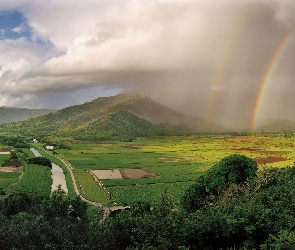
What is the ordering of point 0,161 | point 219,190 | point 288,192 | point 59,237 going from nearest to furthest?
1. point 59,237
2. point 288,192
3. point 219,190
4. point 0,161

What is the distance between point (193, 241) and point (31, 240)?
11680mm

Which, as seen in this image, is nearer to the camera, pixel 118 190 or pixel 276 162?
pixel 118 190

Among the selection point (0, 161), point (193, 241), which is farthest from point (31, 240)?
point (0, 161)

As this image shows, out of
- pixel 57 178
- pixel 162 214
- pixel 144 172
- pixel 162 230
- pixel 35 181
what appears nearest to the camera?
pixel 162 230

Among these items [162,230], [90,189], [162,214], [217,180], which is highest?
[162,214]

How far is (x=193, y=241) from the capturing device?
80.9 ft

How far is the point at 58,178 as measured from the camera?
242 ft

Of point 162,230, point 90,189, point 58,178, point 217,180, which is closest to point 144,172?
point 58,178

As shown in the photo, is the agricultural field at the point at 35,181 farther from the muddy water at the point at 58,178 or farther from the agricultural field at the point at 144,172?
the agricultural field at the point at 144,172

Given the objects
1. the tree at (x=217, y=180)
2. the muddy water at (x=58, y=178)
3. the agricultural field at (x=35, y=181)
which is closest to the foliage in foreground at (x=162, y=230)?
the tree at (x=217, y=180)

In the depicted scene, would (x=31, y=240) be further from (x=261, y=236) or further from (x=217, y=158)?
(x=217, y=158)

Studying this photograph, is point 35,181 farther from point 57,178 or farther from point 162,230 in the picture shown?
point 162,230

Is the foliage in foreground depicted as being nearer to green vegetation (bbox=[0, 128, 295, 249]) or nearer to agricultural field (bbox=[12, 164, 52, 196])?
green vegetation (bbox=[0, 128, 295, 249])

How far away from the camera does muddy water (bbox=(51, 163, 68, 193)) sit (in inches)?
2520
